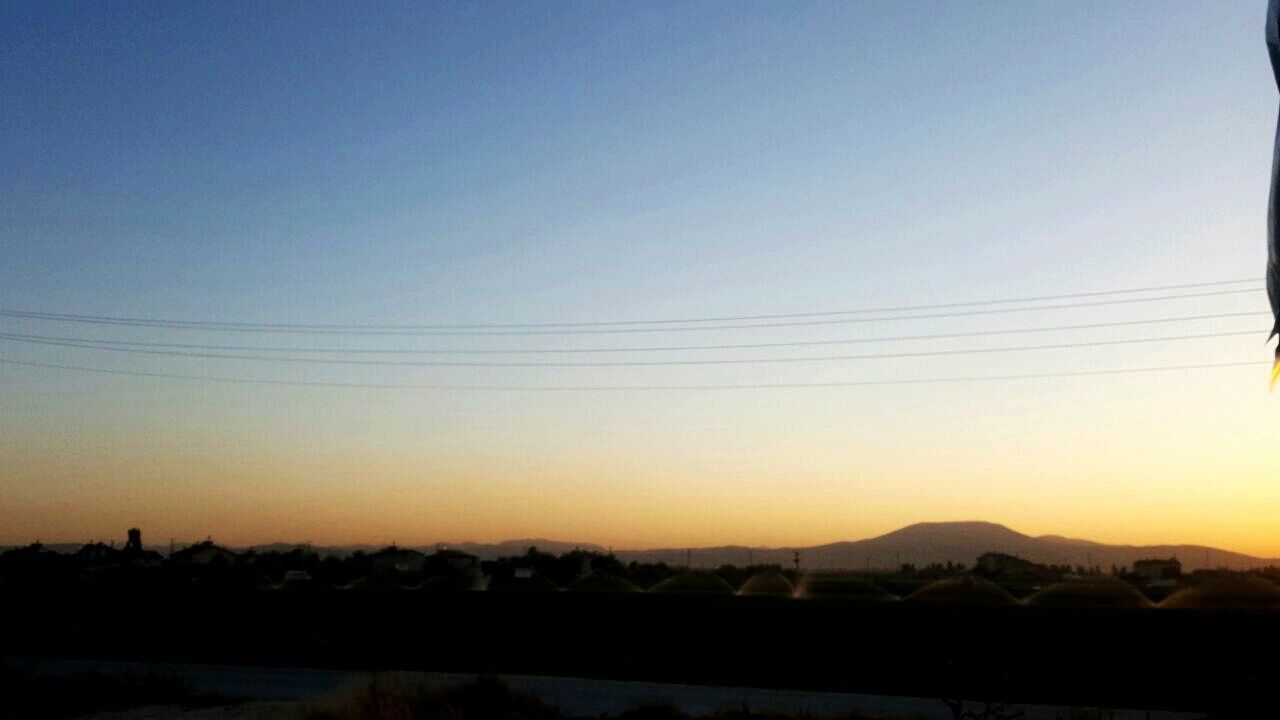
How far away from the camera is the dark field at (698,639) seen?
38.4 m

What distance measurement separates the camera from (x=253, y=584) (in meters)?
79.9

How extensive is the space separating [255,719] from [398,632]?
1063 inches

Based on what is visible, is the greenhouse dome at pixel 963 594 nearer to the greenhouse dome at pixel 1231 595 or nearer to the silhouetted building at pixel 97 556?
the greenhouse dome at pixel 1231 595

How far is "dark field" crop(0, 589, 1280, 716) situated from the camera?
38.4 meters

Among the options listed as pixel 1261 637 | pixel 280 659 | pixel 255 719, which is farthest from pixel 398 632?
pixel 1261 637

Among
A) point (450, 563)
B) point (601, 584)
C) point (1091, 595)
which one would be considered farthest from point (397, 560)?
point (1091, 595)

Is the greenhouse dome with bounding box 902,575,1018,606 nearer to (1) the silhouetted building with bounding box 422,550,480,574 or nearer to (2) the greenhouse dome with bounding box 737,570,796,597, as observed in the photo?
(2) the greenhouse dome with bounding box 737,570,796,597

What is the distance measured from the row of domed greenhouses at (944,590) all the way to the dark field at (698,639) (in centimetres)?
586

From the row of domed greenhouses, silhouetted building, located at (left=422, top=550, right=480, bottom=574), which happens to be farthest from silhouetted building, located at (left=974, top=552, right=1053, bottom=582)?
silhouetted building, located at (left=422, top=550, right=480, bottom=574)

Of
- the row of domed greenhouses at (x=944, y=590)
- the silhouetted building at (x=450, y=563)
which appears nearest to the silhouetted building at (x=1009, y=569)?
the row of domed greenhouses at (x=944, y=590)

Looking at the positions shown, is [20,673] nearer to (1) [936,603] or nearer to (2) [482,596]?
(2) [482,596]

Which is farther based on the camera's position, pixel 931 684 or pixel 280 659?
pixel 280 659

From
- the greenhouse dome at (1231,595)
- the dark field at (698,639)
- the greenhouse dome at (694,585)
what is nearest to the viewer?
the dark field at (698,639)

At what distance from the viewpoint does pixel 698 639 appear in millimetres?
49156
